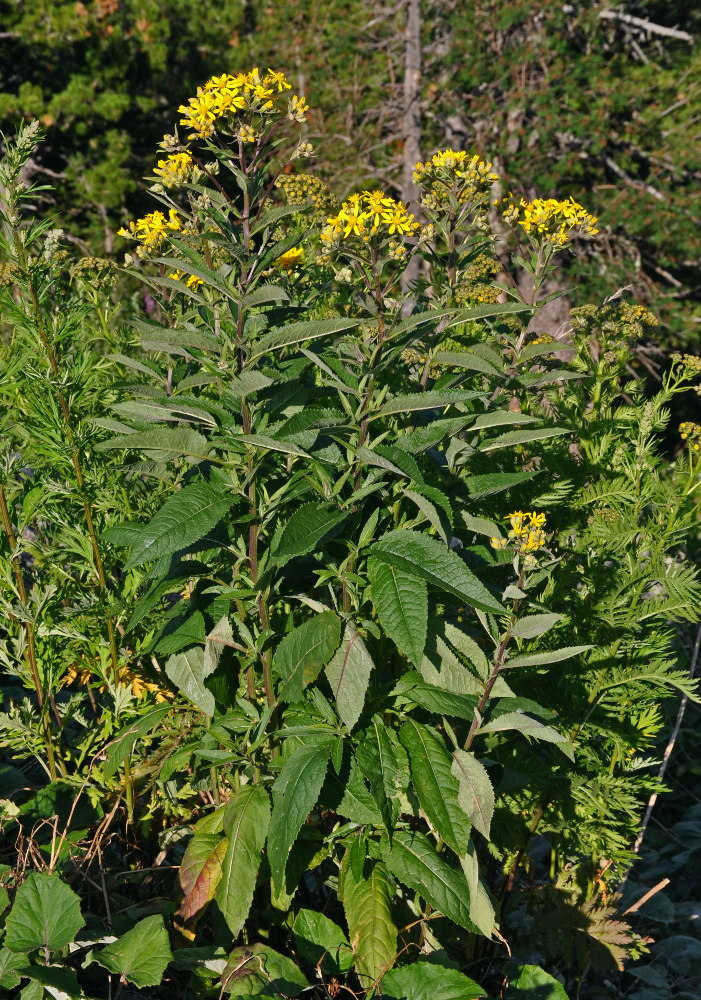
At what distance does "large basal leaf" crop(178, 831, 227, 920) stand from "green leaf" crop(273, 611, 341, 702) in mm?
463

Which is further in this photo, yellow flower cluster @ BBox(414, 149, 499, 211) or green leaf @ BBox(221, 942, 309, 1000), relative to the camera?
yellow flower cluster @ BBox(414, 149, 499, 211)

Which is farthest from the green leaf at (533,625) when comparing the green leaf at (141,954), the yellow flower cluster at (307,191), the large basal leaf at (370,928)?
the yellow flower cluster at (307,191)

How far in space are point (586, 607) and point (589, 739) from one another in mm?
383

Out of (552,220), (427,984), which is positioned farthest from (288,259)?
(427,984)

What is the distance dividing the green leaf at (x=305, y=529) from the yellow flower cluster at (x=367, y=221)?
510 mm

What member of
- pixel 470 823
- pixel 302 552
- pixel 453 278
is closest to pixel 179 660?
pixel 302 552

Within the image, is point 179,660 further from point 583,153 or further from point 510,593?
point 583,153

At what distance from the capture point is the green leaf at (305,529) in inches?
57.9

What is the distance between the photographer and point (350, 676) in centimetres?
162

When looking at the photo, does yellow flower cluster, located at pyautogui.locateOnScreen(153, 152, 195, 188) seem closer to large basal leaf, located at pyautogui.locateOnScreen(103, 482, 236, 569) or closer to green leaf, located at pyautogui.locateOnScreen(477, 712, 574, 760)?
large basal leaf, located at pyautogui.locateOnScreen(103, 482, 236, 569)

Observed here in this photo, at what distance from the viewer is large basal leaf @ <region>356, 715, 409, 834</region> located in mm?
1602

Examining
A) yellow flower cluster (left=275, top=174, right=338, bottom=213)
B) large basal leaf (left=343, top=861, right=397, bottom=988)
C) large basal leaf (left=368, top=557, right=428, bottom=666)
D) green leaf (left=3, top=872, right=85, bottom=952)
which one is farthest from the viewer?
yellow flower cluster (left=275, top=174, right=338, bottom=213)

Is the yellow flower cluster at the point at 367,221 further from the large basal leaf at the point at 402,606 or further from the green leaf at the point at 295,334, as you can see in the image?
the large basal leaf at the point at 402,606

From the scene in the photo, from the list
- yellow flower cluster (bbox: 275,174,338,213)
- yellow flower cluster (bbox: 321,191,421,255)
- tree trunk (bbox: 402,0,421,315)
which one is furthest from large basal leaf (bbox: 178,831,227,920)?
tree trunk (bbox: 402,0,421,315)
